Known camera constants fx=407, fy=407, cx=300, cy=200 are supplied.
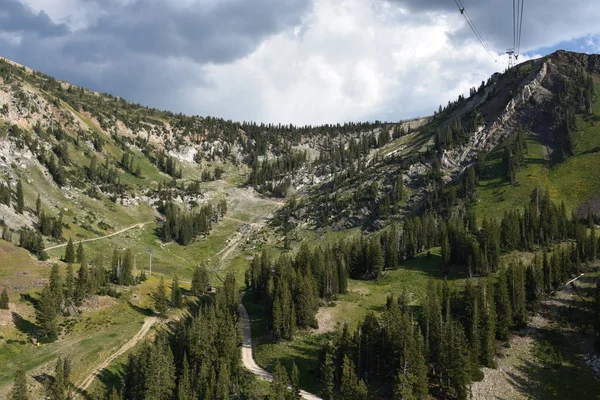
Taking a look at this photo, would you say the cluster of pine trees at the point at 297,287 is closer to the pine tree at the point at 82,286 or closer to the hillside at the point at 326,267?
the hillside at the point at 326,267

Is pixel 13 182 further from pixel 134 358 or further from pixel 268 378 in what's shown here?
pixel 268 378

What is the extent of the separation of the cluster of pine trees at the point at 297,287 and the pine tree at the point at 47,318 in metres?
42.0

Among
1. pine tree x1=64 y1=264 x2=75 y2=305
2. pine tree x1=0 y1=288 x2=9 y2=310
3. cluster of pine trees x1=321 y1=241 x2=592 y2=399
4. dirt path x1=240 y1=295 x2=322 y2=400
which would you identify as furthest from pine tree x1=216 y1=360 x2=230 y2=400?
pine tree x1=0 y1=288 x2=9 y2=310

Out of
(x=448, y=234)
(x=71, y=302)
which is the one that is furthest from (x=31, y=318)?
(x=448, y=234)

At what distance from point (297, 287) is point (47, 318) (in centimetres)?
5118

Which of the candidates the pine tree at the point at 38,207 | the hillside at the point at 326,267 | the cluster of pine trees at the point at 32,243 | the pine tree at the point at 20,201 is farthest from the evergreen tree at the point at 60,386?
the pine tree at the point at 38,207

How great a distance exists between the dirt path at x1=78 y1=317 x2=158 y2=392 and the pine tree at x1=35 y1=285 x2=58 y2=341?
12271 mm

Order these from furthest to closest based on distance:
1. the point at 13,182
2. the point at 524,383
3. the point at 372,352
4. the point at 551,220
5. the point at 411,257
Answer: the point at 13,182 < the point at 411,257 < the point at 551,220 < the point at 372,352 < the point at 524,383

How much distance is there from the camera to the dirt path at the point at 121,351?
215 ft

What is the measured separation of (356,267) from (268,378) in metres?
68.8

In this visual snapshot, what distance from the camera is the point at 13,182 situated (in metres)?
158

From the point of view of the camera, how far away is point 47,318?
75.0 metres

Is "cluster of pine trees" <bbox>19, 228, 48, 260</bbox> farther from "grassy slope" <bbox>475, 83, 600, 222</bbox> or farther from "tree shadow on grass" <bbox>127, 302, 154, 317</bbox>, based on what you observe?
"grassy slope" <bbox>475, 83, 600, 222</bbox>

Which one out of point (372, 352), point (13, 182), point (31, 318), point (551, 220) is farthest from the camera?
point (13, 182)
